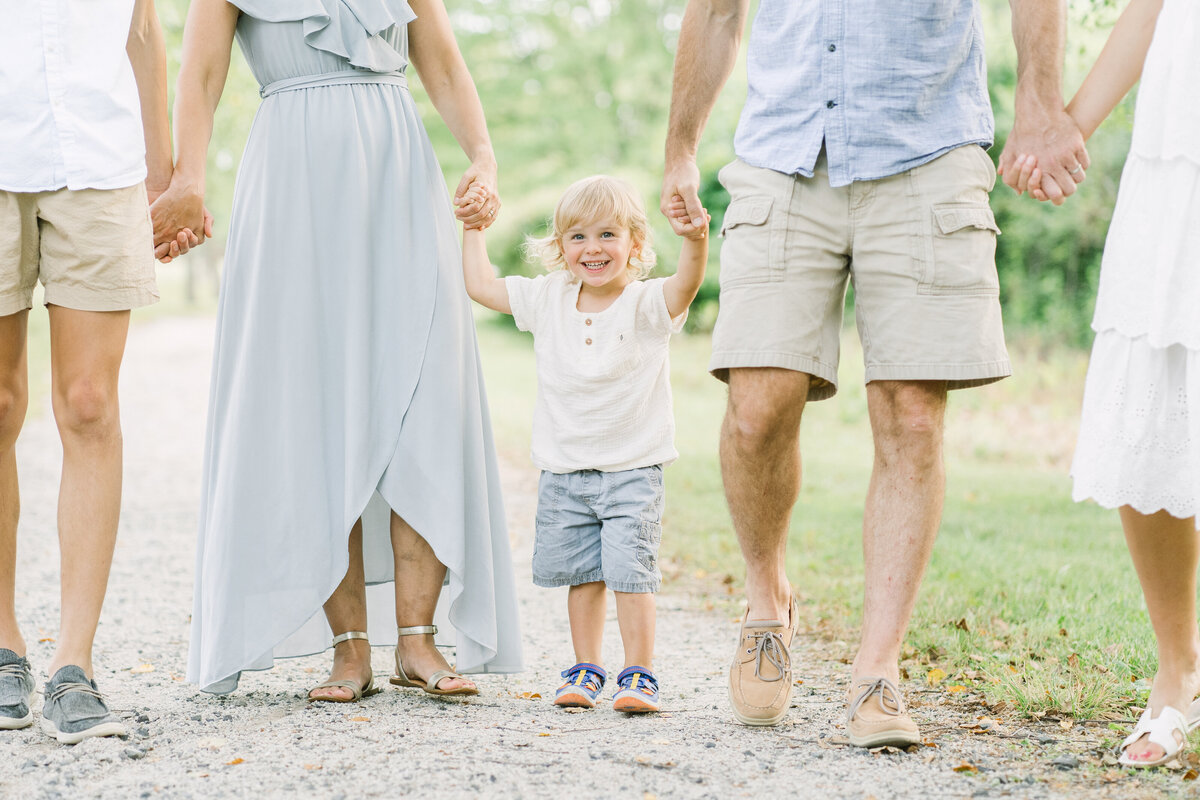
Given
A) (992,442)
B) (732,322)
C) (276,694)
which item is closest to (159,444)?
(992,442)

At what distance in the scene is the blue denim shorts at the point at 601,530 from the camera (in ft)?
12.1

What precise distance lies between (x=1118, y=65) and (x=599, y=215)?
1541 mm

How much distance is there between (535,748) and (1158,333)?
69.3 inches

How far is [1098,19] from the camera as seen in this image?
21.1 feet

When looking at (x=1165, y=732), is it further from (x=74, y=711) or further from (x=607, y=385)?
(x=74, y=711)

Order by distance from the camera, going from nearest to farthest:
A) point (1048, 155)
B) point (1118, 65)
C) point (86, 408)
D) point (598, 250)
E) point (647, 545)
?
point (1118, 65) < point (1048, 155) < point (86, 408) < point (647, 545) < point (598, 250)

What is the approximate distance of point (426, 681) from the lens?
12.0ft

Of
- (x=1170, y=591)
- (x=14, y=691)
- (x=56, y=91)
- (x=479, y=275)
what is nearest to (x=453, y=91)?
(x=479, y=275)

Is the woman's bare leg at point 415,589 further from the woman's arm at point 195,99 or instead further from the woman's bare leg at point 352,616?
the woman's arm at point 195,99

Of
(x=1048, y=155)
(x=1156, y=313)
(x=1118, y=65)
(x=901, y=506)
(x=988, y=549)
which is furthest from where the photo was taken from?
(x=988, y=549)

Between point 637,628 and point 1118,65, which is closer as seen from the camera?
point 1118,65

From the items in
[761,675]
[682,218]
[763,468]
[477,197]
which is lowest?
[761,675]

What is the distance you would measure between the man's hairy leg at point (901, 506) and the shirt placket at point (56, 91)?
2202 mm

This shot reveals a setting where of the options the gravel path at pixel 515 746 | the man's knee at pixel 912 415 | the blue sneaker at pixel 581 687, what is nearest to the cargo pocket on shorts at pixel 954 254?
the man's knee at pixel 912 415
